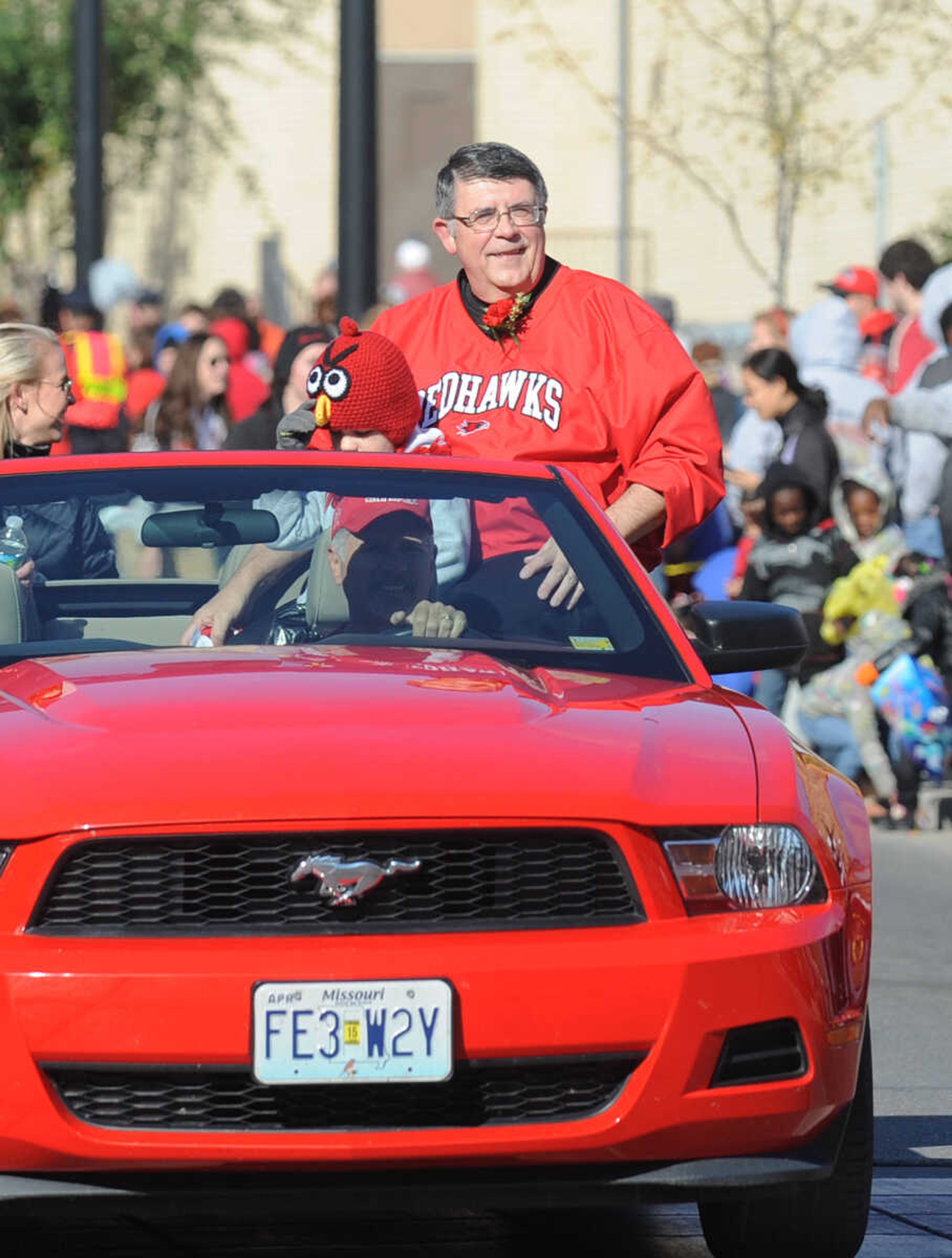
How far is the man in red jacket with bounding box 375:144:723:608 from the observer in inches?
257

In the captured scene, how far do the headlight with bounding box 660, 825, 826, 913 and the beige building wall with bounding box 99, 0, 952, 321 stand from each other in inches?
1122

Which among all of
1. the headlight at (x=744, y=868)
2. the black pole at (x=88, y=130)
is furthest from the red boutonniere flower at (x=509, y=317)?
the black pole at (x=88, y=130)

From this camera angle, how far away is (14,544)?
5312mm

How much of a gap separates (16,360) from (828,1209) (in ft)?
11.8

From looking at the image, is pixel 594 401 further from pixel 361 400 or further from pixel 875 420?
pixel 875 420

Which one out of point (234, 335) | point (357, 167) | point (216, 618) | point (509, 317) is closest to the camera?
point (216, 618)

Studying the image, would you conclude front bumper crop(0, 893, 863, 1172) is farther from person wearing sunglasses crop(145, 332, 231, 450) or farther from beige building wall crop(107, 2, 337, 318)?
beige building wall crop(107, 2, 337, 318)

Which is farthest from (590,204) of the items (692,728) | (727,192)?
(692,728)

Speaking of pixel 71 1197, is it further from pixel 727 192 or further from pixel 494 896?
pixel 727 192

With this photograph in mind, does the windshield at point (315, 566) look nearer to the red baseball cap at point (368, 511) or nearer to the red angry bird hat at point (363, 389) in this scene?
the red baseball cap at point (368, 511)

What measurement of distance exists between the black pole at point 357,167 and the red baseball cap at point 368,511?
328 inches

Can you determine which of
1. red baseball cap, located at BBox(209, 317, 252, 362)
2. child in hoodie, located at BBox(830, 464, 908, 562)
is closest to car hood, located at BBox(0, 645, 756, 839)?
child in hoodie, located at BBox(830, 464, 908, 562)

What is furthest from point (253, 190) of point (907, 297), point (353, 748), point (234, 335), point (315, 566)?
point (353, 748)

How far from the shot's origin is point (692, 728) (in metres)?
4.43
